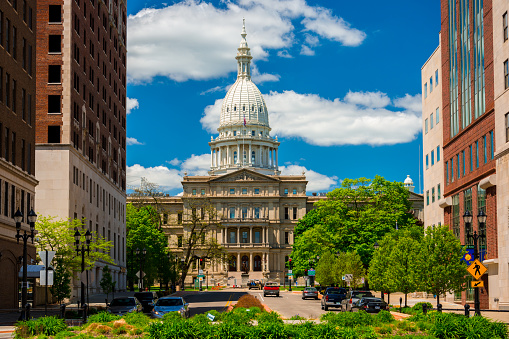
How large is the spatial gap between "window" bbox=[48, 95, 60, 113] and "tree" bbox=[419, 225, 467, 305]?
121 feet

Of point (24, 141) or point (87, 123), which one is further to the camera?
point (87, 123)

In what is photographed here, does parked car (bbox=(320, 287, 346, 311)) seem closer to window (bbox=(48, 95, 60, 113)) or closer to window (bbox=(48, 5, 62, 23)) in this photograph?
window (bbox=(48, 95, 60, 113))

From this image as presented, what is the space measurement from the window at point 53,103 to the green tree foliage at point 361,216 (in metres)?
35.2

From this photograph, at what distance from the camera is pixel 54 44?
227 ft

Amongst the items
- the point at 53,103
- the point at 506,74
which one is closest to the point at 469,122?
the point at 506,74

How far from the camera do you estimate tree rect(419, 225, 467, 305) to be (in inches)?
1810

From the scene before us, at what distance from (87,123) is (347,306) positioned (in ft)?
128

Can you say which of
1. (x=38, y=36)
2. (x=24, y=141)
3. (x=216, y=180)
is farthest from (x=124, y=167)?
(x=216, y=180)

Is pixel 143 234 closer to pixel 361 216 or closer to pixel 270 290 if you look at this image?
pixel 270 290

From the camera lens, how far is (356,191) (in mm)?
90875

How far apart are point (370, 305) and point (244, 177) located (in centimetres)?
13770

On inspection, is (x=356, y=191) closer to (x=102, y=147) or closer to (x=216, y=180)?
(x=102, y=147)

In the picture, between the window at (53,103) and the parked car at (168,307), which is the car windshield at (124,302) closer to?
the parked car at (168,307)

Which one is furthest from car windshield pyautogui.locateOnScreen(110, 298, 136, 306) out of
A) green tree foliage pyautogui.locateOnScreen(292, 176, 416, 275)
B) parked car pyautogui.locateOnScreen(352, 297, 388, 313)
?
green tree foliage pyautogui.locateOnScreen(292, 176, 416, 275)
